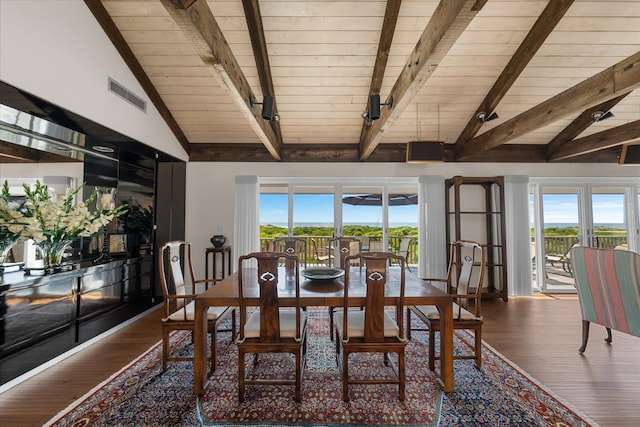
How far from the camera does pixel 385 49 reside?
3.13 m

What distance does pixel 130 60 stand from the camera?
10.6ft

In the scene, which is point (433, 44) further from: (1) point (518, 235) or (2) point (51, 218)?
(1) point (518, 235)

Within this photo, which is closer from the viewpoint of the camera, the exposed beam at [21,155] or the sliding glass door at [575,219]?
the exposed beam at [21,155]

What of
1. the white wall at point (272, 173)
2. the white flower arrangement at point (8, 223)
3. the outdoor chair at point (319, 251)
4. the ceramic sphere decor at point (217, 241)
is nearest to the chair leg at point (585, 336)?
the white wall at point (272, 173)

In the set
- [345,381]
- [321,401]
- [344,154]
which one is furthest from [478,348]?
[344,154]

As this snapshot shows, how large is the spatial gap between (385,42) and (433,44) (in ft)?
4.28

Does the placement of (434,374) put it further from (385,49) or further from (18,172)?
(18,172)

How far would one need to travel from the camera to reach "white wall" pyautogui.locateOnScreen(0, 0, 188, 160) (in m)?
2.04

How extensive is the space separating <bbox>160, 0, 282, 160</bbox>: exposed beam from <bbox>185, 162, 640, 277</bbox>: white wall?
6.39 feet

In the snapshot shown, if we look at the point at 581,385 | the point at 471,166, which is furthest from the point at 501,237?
the point at 581,385

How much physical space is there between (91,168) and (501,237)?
594 centimetres

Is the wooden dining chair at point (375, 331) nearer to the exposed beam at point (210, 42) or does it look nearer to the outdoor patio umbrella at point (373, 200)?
the exposed beam at point (210, 42)

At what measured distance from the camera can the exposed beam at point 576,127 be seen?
149 inches

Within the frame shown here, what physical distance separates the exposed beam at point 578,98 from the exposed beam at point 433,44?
1.62 meters
